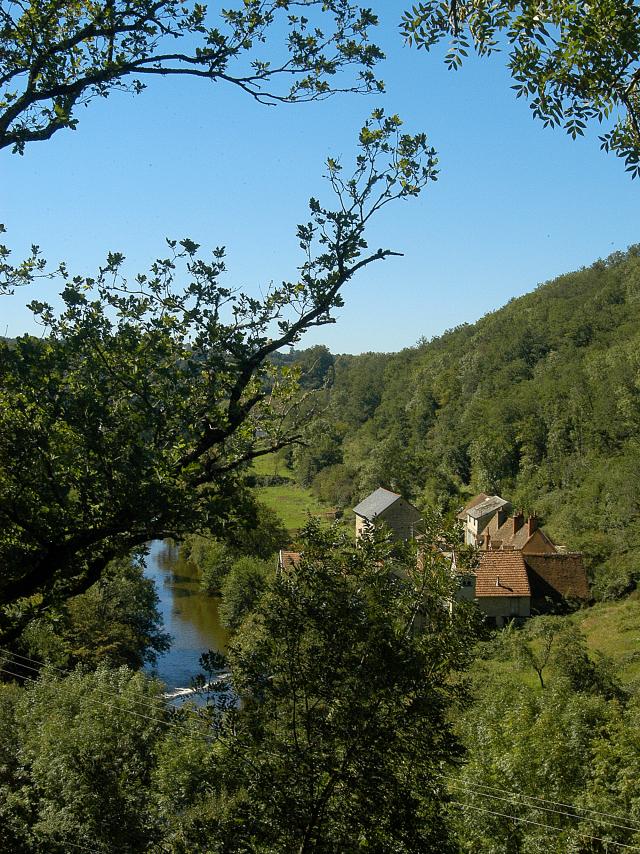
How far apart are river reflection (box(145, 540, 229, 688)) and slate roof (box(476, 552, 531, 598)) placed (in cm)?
1257

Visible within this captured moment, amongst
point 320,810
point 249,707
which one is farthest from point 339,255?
point 320,810

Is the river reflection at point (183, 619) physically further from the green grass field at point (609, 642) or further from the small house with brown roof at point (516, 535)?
the small house with brown roof at point (516, 535)

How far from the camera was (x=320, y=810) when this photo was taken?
18.6ft

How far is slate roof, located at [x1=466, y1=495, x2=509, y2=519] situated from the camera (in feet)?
176

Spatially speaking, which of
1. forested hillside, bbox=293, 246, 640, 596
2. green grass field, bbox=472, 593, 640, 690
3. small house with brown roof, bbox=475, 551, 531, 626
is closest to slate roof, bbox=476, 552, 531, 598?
small house with brown roof, bbox=475, 551, 531, 626

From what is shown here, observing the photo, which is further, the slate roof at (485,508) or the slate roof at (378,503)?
the slate roof at (485,508)

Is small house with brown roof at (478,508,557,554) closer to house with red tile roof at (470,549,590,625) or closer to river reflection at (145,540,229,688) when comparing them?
house with red tile roof at (470,549,590,625)

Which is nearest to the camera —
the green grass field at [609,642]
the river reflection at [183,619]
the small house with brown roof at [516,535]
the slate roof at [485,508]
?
the green grass field at [609,642]

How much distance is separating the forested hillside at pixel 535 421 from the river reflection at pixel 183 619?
34.6 ft

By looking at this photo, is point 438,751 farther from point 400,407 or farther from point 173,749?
point 400,407

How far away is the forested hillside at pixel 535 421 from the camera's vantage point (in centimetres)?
4934

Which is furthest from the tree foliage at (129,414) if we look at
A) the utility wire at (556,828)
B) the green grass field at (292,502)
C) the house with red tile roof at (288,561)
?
the green grass field at (292,502)

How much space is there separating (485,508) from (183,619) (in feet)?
86.4

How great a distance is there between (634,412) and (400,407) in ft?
127
